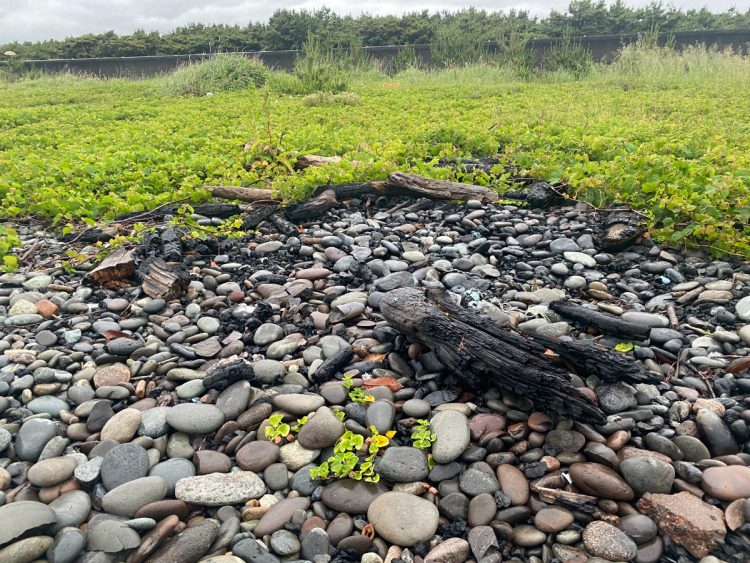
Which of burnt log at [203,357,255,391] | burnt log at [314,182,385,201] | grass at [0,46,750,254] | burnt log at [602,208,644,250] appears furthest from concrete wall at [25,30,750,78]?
burnt log at [203,357,255,391]

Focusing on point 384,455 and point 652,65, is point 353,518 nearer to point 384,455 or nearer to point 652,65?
point 384,455

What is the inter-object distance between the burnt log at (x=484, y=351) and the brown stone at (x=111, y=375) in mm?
1464

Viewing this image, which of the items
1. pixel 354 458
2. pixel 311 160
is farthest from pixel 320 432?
pixel 311 160

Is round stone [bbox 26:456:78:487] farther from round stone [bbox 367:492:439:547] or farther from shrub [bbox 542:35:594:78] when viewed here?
shrub [bbox 542:35:594:78]

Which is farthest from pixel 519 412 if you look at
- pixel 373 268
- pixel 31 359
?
pixel 31 359

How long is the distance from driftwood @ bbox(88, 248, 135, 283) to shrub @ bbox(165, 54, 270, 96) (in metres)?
11.8

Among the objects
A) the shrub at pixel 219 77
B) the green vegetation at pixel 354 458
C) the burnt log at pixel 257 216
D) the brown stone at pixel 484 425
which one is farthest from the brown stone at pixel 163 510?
the shrub at pixel 219 77

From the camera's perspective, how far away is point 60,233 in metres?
4.74

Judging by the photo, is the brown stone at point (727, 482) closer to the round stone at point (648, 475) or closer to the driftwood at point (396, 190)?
the round stone at point (648, 475)

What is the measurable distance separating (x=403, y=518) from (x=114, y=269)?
2.80m

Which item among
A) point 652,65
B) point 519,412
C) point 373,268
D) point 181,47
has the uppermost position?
point 181,47

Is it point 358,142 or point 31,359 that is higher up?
point 358,142

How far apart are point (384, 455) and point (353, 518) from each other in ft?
0.98

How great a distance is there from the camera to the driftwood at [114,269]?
3816 mm
